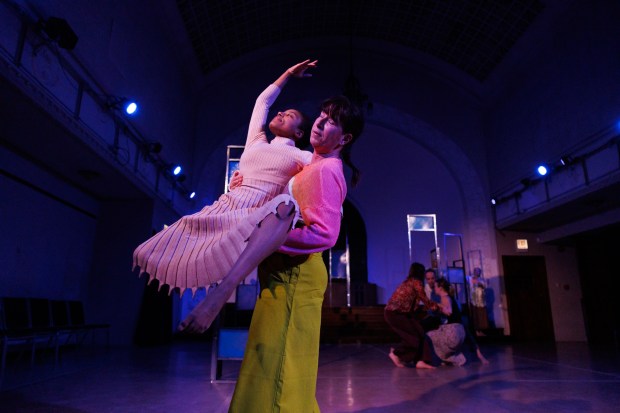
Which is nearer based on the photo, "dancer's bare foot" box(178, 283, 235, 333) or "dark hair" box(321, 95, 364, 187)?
"dancer's bare foot" box(178, 283, 235, 333)

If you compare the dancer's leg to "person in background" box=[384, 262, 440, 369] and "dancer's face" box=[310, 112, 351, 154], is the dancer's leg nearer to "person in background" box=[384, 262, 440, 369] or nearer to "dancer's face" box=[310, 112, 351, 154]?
"dancer's face" box=[310, 112, 351, 154]

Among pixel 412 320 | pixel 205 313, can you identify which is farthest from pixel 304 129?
pixel 412 320

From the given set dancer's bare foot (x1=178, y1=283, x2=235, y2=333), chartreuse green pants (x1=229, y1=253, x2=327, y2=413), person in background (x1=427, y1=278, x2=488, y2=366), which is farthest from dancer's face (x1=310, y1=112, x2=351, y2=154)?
person in background (x1=427, y1=278, x2=488, y2=366)

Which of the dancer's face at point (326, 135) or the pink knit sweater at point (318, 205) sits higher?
the dancer's face at point (326, 135)

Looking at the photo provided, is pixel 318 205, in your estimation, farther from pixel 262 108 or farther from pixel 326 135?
pixel 262 108

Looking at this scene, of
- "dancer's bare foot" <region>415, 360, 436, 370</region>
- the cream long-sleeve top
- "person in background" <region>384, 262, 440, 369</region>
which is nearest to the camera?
the cream long-sleeve top

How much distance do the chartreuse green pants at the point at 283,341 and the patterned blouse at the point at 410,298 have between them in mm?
4210

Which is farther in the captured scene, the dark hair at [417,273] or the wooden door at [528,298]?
the wooden door at [528,298]

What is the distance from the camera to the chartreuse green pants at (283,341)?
1.05m

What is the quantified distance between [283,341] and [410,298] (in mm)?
4435

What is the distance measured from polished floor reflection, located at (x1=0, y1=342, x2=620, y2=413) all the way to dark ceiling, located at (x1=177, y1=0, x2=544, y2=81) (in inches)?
286

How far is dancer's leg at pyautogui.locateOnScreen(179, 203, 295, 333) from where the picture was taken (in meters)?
0.82

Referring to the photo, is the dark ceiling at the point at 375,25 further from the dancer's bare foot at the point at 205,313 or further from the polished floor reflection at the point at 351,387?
the dancer's bare foot at the point at 205,313

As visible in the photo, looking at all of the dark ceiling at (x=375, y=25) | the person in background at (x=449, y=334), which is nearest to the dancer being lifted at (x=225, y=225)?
the person in background at (x=449, y=334)
